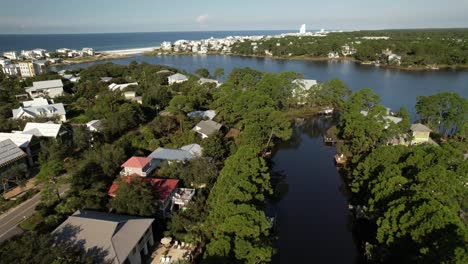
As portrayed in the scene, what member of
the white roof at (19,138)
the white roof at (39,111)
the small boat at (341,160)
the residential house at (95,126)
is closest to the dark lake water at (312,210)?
the small boat at (341,160)

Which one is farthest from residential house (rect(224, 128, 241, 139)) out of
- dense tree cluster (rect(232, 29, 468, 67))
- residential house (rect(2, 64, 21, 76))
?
residential house (rect(2, 64, 21, 76))

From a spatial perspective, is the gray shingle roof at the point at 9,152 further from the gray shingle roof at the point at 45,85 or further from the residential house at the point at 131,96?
the gray shingle roof at the point at 45,85

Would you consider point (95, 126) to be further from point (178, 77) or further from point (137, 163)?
point (178, 77)

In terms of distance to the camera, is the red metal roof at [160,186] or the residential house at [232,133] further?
the residential house at [232,133]

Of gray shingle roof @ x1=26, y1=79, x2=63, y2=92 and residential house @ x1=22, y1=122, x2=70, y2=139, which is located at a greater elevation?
gray shingle roof @ x1=26, y1=79, x2=63, y2=92

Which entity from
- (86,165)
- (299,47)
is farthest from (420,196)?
(299,47)

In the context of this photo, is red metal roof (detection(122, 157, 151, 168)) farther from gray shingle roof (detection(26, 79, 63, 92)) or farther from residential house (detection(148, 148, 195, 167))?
gray shingle roof (detection(26, 79, 63, 92))
